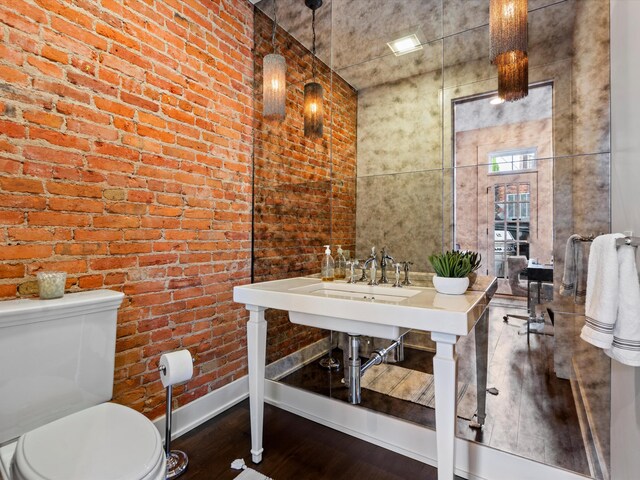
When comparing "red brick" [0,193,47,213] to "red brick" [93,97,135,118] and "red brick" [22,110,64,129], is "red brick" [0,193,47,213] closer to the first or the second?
"red brick" [22,110,64,129]

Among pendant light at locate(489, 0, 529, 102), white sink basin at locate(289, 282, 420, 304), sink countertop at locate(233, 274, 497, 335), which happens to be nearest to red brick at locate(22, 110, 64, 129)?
sink countertop at locate(233, 274, 497, 335)

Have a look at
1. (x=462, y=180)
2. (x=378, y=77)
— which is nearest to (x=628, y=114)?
(x=462, y=180)

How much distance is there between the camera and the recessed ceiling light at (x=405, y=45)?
195cm

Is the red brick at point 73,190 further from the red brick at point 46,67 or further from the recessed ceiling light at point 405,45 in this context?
Result: the recessed ceiling light at point 405,45

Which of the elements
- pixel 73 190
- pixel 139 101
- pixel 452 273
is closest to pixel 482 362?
pixel 452 273

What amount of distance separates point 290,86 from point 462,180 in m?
1.39

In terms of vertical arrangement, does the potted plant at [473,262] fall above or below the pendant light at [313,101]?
below

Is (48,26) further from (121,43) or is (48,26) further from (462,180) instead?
(462,180)

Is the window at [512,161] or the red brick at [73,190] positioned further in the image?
the window at [512,161]

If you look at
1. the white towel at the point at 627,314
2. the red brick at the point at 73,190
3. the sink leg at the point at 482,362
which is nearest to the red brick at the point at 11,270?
the red brick at the point at 73,190

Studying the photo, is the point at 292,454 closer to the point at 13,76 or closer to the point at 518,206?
the point at 518,206

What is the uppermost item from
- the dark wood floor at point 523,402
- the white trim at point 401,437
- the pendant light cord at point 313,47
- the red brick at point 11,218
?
the pendant light cord at point 313,47

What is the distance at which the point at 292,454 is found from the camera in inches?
72.7

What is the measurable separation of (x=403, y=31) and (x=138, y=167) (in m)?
1.74
